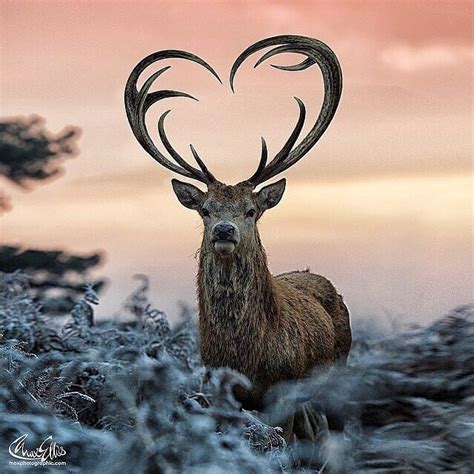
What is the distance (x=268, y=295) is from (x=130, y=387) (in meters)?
3.53

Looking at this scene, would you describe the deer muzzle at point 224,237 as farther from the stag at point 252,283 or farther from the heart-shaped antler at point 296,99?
the heart-shaped antler at point 296,99

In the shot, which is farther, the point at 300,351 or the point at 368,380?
the point at 300,351

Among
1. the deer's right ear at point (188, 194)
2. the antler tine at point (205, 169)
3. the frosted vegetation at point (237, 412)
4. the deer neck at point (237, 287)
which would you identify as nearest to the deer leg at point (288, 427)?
the frosted vegetation at point (237, 412)

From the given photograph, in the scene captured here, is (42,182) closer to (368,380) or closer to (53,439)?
(368,380)

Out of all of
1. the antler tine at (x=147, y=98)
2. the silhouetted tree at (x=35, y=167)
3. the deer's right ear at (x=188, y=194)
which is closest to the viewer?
the deer's right ear at (x=188, y=194)

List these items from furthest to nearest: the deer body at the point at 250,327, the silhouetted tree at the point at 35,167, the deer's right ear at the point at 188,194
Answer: the silhouetted tree at the point at 35,167, the deer's right ear at the point at 188,194, the deer body at the point at 250,327

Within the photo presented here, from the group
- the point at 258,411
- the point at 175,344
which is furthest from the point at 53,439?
the point at 175,344

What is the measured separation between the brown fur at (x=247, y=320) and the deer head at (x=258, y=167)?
0.04 m

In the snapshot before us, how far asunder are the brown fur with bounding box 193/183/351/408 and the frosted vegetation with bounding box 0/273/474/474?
164mm

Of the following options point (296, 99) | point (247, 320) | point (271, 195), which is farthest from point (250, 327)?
point (296, 99)

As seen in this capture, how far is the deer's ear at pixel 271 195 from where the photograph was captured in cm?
771

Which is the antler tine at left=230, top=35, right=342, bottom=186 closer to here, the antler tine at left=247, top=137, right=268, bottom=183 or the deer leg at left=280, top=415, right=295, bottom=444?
the antler tine at left=247, top=137, right=268, bottom=183

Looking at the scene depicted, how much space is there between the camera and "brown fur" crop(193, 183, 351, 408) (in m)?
7.29

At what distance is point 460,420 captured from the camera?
14.1 feet
